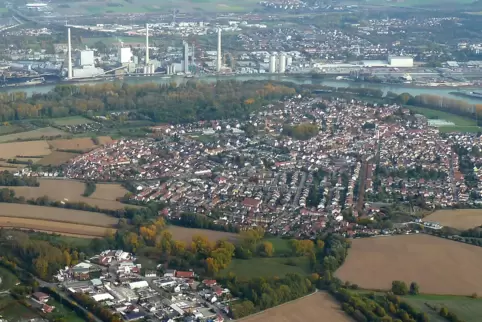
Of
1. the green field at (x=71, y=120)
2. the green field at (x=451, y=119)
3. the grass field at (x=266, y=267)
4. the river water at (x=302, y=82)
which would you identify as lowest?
the river water at (x=302, y=82)

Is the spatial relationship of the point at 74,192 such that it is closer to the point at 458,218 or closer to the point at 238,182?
the point at 238,182

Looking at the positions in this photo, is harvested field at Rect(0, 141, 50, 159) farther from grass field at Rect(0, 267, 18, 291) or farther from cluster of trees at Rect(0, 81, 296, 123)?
grass field at Rect(0, 267, 18, 291)

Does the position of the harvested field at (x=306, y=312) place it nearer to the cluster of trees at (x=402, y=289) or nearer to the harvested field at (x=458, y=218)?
the cluster of trees at (x=402, y=289)

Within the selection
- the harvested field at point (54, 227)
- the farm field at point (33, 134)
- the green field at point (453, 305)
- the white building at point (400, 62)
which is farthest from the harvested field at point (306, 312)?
the white building at point (400, 62)

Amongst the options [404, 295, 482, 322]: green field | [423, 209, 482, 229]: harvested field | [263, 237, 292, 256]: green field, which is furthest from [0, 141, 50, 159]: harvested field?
[404, 295, 482, 322]: green field

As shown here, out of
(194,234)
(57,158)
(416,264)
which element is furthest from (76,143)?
(416,264)

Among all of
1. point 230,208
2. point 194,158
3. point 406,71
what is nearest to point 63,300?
point 230,208
